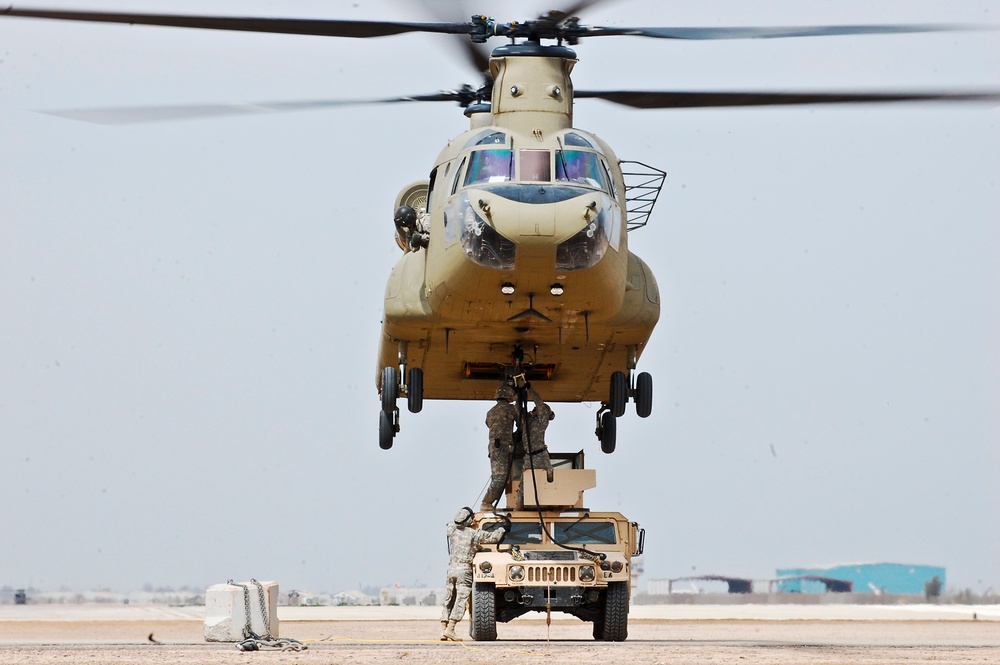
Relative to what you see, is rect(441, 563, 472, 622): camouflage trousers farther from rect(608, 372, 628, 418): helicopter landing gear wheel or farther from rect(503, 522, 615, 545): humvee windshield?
rect(608, 372, 628, 418): helicopter landing gear wheel

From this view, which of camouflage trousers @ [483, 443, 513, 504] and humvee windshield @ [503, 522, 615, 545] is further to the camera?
camouflage trousers @ [483, 443, 513, 504]

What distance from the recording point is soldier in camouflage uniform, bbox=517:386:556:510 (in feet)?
61.4

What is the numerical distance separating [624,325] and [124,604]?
65.5 ft

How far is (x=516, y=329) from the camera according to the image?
18.9m

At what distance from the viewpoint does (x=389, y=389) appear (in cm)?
2011

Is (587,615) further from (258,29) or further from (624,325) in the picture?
(258,29)

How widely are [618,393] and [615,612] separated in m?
4.01

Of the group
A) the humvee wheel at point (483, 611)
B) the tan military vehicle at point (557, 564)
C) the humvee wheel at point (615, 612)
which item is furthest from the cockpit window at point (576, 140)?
the humvee wheel at point (483, 611)

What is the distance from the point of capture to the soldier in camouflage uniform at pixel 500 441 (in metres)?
19.2

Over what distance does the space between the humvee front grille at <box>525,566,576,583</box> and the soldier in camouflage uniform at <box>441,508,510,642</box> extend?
1.95ft

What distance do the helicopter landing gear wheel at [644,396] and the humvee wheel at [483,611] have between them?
4503mm

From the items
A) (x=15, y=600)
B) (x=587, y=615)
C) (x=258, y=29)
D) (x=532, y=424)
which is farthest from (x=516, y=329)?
(x=15, y=600)

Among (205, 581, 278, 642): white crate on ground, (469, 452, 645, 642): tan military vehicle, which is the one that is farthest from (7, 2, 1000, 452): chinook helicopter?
(205, 581, 278, 642): white crate on ground

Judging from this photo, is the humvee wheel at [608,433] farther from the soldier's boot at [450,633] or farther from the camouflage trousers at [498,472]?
the soldier's boot at [450,633]
